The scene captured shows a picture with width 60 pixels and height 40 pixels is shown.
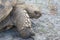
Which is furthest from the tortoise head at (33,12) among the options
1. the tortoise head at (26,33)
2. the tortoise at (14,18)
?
the tortoise head at (26,33)

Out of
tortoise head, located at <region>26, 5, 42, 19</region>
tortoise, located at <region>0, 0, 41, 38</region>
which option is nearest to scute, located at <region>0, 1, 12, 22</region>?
tortoise, located at <region>0, 0, 41, 38</region>

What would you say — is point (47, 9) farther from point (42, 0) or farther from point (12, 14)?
point (12, 14)

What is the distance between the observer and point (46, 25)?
117 inches

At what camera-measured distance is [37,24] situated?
9.91ft

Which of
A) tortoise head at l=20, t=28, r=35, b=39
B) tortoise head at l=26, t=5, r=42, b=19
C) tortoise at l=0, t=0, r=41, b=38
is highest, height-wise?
tortoise head at l=26, t=5, r=42, b=19

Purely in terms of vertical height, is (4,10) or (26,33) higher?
(4,10)

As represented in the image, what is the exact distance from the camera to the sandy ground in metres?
2.68

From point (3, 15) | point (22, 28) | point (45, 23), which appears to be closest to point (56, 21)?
point (45, 23)

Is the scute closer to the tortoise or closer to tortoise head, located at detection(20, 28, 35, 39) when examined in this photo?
the tortoise

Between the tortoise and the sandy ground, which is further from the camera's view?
the sandy ground

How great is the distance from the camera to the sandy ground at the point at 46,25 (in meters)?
2.68

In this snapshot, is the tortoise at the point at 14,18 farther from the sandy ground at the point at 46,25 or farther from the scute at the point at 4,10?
the sandy ground at the point at 46,25

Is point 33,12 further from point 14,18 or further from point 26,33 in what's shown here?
point 26,33

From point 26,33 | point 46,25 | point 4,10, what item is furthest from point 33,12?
point 4,10
